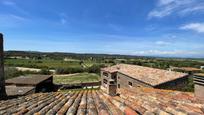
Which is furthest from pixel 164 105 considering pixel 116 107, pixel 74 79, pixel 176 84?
pixel 74 79

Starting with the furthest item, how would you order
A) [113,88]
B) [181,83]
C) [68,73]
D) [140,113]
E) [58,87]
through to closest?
[68,73]
[58,87]
[181,83]
[113,88]
[140,113]

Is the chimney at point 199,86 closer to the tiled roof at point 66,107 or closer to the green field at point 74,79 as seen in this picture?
the tiled roof at point 66,107

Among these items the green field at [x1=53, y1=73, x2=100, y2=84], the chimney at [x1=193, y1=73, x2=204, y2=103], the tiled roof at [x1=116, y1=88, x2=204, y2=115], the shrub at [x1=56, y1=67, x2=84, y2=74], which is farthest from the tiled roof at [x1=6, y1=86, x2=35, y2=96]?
the shrub at [x1=56, y1=67, x2=84, y2=74]

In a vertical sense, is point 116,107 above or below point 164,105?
below

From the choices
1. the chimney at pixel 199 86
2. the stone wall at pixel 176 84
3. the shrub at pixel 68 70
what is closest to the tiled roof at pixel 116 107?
the chimney at pixel 199 86

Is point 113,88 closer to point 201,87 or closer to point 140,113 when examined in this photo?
point 140,113

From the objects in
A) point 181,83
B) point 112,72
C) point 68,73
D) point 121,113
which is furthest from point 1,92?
point 68,73

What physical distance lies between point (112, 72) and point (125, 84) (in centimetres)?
566

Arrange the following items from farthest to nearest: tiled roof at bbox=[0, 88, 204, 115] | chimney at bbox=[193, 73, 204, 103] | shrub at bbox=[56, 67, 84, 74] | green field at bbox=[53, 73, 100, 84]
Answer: shrub at bbox=[56, 67, 84, 74]
green field at bbox=[53, 73, 100, 84]
chimney at bbox=[193, 73, 204, 103]
tiled roof at bbox=[0, 88, 204, 115]

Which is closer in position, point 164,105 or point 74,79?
point 164,105

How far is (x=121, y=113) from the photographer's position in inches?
174

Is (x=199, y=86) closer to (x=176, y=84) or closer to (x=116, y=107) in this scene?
(x=116, y=107)

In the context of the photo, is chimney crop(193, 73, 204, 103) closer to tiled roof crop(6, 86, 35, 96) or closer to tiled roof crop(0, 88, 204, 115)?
tiled roof crop(0, 88, 204, 115)

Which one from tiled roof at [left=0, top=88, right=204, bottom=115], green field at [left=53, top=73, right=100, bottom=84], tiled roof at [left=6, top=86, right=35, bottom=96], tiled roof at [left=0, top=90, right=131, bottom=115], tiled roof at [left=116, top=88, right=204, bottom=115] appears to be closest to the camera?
tiled roof at [left=116, top=88, right=204, bottom=115]
